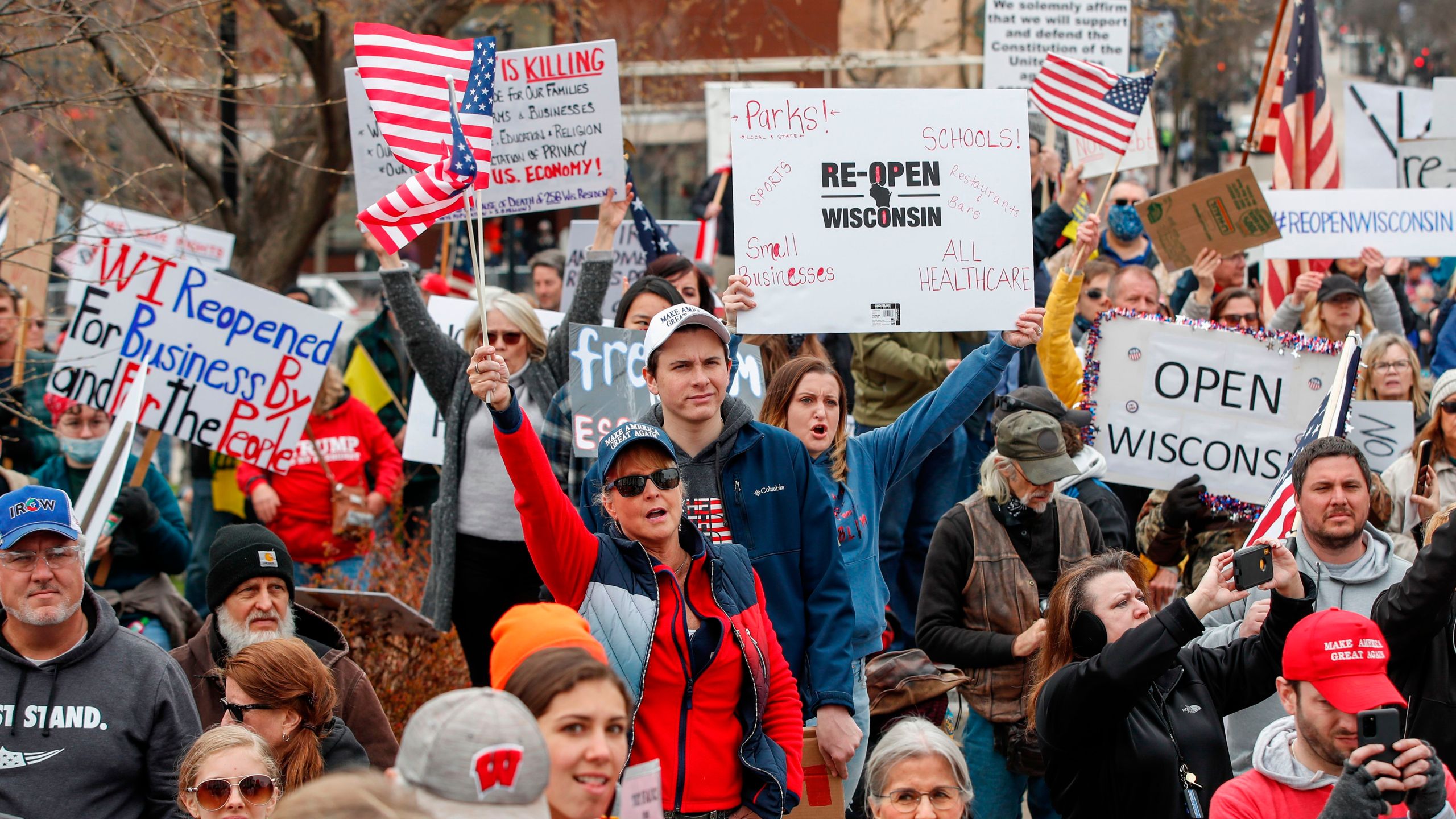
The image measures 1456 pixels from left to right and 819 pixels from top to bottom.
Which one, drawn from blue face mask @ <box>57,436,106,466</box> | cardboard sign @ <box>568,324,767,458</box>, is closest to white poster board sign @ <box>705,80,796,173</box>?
cardboard sign @ <box>568,324,767,458</box>

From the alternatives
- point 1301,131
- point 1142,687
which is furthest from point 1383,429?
point 1142,687

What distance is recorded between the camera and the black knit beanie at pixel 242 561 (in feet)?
16.4

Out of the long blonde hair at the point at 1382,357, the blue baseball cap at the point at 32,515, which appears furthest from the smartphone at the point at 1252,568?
the long blonde hair at the point at 1382,357

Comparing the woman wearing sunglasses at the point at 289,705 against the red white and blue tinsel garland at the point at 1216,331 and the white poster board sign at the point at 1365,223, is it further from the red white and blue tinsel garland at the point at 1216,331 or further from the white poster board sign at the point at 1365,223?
the white poster board sign at the point at 1365,223

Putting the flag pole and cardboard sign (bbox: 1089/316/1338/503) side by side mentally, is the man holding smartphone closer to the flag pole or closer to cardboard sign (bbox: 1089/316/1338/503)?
cardboard sign (bbox: 1089/316/1338/503)

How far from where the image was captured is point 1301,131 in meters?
9.62

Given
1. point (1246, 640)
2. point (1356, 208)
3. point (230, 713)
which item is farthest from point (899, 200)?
point (1356, 208)

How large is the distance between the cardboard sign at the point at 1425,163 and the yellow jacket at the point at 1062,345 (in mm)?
4122

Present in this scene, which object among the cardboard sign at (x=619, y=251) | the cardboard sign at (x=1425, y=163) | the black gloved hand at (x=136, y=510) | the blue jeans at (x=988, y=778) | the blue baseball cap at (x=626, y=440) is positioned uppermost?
the cardboard sign at (x=1425, y=163)

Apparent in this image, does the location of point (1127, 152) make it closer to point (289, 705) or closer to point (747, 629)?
point (747, 629)

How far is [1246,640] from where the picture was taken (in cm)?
Result: 455

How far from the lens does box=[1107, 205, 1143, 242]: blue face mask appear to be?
33.5ft

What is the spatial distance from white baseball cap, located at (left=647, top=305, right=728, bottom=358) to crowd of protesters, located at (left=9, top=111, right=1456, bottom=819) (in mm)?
18

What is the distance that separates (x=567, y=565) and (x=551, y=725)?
1.11 metres
